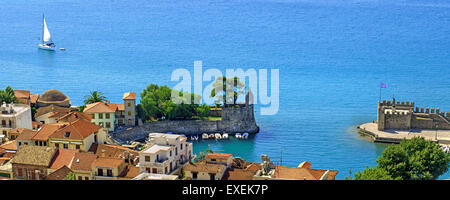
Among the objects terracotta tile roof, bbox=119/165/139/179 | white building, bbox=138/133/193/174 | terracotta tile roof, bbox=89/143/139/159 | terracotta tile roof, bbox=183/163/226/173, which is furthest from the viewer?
terracotta tile roof, bbox=89/143/139/159

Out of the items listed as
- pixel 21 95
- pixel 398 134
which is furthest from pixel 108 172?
pixel 398 134

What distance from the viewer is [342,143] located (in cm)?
5366

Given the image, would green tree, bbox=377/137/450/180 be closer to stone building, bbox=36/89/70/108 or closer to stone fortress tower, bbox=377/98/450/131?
A: stone fortress tower, bbox=377/98/450/131

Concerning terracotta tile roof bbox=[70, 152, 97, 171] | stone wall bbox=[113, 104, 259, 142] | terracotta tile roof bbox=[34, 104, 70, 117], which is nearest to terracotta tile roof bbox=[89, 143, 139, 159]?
terracotta tile roof bbox=[70, 152, 97, 171]

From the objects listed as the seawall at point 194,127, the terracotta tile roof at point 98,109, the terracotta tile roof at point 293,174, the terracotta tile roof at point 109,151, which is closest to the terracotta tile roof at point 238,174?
the terracotta tile roof at point 293,174

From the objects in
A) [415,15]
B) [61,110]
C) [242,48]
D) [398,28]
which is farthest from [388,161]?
[415,15]

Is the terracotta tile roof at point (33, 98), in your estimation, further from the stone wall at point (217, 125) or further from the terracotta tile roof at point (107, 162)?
the terracotta tile roof at point (107, 162)

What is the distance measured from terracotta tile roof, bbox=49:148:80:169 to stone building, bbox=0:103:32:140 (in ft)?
29.8

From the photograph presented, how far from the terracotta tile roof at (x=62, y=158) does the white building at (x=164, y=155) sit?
4.09 meters

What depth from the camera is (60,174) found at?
32156mm

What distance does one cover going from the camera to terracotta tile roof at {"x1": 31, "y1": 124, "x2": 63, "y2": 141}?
39719mm

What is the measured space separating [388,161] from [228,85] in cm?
2584

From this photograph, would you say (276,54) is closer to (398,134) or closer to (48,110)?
(398,134)
